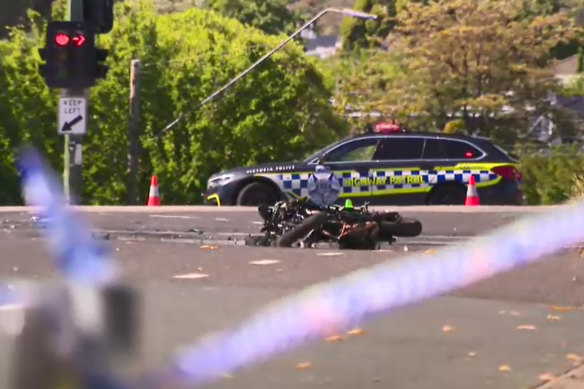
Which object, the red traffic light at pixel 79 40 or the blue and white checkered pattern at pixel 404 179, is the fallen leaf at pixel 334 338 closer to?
the red traffic light at pixel 79 40

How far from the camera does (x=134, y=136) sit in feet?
109

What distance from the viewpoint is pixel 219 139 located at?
37.5 m

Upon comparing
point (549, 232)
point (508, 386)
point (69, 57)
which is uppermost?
point (69, 57)

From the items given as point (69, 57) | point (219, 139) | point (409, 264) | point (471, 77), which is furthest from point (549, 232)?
point (471, 77)

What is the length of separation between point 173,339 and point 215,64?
3219 cm

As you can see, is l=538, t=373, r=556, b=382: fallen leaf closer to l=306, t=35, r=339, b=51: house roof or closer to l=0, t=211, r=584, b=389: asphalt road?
l=0, t=211, r=584, b=389: asphalt road

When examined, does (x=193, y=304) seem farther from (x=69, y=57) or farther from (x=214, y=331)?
(x=69, y=57)

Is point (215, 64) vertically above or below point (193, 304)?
above

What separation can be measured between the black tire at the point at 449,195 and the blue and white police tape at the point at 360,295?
8.76 meters

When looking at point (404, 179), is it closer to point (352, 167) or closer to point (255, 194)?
point (352, 167)

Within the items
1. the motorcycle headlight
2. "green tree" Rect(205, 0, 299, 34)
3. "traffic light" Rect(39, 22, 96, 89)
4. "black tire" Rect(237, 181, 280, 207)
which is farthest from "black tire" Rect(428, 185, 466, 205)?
"green tree" Rect(205, 0, 299, 34)

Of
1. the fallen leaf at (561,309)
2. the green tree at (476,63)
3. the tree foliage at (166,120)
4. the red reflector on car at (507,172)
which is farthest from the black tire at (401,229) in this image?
the green tree at (476,63)

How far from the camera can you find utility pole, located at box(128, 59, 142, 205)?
31.9 metres

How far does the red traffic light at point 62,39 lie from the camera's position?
1480 cm
